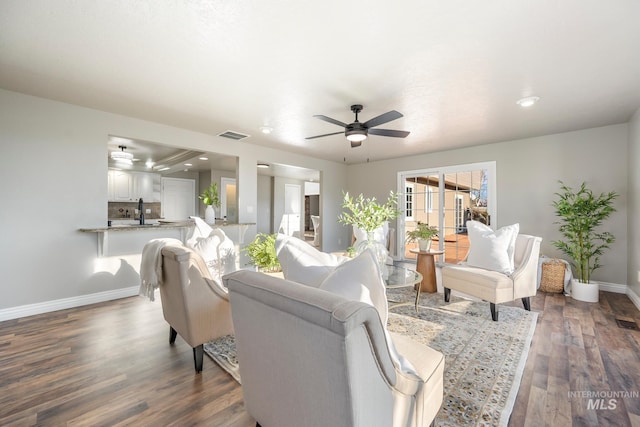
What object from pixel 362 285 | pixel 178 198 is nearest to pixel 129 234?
pixel 362 285

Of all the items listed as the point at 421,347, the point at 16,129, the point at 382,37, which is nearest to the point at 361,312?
the point at 421,347

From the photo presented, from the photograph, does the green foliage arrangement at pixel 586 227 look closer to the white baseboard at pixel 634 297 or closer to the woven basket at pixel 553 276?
the woven basket at pixel 553 276

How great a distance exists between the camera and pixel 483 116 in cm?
368

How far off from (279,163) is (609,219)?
17.6 feet

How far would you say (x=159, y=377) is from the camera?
1.95 meters

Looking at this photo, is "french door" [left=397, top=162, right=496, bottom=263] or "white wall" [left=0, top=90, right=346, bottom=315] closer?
"white wall" [left=0, top=90, right=346, bottom=315]

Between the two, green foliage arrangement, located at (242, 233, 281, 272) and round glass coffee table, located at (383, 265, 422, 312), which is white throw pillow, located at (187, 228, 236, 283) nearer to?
green foliage arrangement, located at (242, 233, 281, 272)

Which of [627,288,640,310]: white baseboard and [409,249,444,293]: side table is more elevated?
[409,249,444,293]: side table

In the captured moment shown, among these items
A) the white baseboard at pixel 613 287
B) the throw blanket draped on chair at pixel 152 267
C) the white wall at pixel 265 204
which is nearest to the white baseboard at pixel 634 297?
the white baseboard at pixel 613 287

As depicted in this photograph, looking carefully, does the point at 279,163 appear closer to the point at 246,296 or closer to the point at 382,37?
the point at 382,37

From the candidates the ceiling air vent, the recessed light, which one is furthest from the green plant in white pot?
the ceiling air vent

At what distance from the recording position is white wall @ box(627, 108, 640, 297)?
3.45 m

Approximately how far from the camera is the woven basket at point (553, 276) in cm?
399

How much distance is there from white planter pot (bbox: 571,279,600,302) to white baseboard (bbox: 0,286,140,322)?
5.87m
